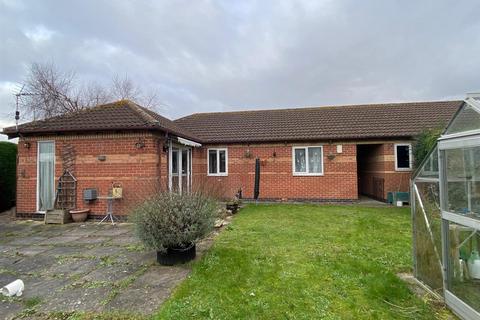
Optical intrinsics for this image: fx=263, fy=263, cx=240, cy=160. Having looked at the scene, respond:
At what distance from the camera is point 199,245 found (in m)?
6.14

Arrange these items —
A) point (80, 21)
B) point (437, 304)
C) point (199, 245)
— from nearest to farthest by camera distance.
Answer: point (437, 304)
point (199, 245)
point (80, 21)

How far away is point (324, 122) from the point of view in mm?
14969

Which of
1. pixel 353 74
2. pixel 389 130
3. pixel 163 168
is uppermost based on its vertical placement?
pixel 353 74

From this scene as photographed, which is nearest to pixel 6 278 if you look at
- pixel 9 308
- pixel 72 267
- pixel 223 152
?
pixel 72 267

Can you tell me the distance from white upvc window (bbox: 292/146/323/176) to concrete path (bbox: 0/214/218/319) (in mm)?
8294

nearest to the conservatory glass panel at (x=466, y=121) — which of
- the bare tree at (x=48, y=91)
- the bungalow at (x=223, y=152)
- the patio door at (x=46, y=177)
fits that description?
the bungalow at (x=223, y=152)

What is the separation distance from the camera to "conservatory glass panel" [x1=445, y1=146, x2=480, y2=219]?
2857 mm

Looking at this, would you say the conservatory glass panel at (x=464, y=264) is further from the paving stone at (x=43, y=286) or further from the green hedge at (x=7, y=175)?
the green hedge at (x=7, y=175)

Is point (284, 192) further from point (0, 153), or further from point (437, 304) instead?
point (0, 153)

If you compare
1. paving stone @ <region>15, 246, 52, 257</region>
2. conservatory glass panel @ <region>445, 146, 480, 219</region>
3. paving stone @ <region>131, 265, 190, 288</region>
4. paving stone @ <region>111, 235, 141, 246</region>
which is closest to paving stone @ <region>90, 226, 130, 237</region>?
paving stone @ <region>111, 235, 141, 246</region>

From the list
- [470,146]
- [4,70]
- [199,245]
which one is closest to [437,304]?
[470,146]

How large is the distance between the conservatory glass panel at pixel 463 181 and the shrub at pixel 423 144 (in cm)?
899

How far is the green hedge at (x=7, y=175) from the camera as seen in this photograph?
11.9 m

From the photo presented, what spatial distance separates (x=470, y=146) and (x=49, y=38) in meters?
17.6
